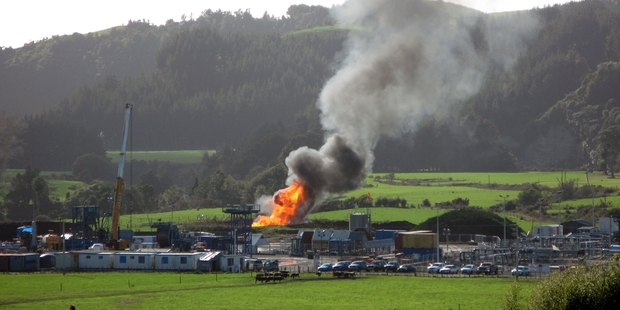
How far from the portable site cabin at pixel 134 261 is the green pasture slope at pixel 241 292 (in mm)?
6889

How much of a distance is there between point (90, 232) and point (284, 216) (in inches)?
1206

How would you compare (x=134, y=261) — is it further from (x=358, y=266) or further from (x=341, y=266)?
(x=358, y=266)

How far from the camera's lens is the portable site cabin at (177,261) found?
86.8 metres

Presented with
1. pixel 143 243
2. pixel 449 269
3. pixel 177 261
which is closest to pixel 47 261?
pixel 177 261

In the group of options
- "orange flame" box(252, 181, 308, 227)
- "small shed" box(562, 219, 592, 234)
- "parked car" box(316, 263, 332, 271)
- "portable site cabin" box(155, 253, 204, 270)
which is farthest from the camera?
"orange flame" box(252, 181, 308, 227)

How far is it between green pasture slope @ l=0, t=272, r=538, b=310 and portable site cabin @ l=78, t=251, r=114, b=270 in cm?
784

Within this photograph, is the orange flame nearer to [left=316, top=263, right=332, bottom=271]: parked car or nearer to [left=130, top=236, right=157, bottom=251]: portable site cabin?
[left=130, top=236, right=157, bottom=251]: portable site cabin

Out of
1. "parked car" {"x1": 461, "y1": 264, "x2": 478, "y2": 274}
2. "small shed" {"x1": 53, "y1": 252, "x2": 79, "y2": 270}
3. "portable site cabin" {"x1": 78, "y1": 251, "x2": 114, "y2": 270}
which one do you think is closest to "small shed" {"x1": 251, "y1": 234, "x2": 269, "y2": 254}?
"portable site cabin" {"x1": 78, "y1": 251, "x2": 114, "y2": 270}

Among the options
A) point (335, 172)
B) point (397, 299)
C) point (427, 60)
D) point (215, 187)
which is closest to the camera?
point (397, 299)

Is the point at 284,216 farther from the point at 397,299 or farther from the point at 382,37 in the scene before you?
the point at 397,299

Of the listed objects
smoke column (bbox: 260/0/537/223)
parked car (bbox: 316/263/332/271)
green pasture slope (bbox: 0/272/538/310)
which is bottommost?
green pasture slope (bbox: 0/272/538/310)

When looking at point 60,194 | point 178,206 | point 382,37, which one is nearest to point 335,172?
point 382,37

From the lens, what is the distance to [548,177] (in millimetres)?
190250

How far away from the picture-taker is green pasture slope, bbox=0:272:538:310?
5859 cm
